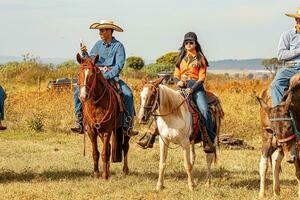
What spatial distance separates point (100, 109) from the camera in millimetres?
11016

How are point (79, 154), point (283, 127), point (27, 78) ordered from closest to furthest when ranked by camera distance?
point (283, 127) → point (79, 154) → point (27, 78)

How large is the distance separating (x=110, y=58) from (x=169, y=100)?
7.10 ft

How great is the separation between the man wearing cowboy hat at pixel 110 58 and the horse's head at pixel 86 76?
81 centimetres

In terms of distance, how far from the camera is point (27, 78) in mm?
39500

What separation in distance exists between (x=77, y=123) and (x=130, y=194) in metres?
2.81

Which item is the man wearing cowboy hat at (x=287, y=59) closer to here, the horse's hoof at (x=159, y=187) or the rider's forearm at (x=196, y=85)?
the rider's forearm at (x=196, y=85)

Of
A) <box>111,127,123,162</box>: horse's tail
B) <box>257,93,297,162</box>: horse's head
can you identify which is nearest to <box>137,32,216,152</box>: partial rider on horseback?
<box>111,127,123,162</box>: horse's tail

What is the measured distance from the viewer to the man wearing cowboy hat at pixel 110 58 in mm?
11445

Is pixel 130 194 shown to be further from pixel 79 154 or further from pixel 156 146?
pixel 156 146

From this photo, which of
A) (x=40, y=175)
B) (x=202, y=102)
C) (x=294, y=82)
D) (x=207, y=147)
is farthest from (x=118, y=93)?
(x=294, y=82)

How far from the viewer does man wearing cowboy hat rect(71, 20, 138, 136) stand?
37.6ft

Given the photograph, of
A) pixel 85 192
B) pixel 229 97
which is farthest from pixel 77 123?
pixel 229 97

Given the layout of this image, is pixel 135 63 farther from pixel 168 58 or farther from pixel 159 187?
pixel 159 187

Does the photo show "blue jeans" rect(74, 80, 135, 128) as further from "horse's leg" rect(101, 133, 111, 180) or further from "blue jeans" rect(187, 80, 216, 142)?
"blue jeans" rect(187, 80, 216, 142)
